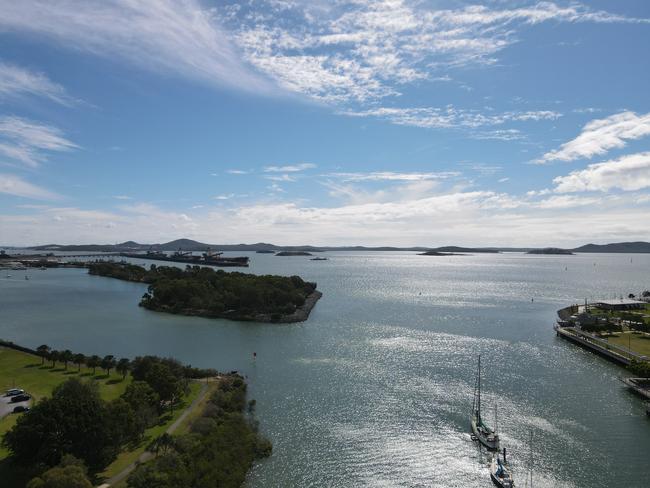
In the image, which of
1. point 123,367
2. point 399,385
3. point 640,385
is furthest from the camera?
point 640,385

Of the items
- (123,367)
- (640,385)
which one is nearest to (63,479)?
(123,367)

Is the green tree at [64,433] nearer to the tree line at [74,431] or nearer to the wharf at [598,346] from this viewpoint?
the tree line at [74,431]

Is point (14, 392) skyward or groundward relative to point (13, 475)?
skyward

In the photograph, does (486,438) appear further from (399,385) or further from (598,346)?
(598,346)

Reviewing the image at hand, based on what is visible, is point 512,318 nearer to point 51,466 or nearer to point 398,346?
point 398,346

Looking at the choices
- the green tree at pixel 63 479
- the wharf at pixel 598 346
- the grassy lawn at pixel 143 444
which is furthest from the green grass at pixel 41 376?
the wharf at pixel 598 346

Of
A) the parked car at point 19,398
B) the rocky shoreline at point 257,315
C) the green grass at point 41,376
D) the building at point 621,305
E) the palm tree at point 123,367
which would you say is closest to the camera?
the parked car at point 19,398
